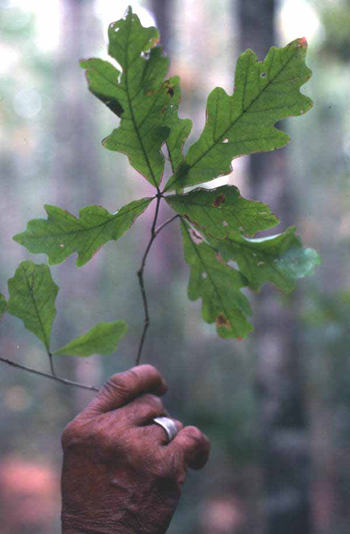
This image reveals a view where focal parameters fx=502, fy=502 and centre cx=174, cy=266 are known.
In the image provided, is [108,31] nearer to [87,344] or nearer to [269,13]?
[87,344]

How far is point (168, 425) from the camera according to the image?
1.20 m

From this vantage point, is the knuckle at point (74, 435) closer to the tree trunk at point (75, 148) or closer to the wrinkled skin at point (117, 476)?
the wrinkled skin at point (117, 476)

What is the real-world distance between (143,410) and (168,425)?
0.07m

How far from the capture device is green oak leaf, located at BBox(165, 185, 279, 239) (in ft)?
3.34

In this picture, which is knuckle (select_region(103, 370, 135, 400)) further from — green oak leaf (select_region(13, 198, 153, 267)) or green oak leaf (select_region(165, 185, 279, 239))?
green oak leaf (select_region(165, 185, 279, 239))

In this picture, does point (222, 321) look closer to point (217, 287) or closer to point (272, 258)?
point (217, 287)

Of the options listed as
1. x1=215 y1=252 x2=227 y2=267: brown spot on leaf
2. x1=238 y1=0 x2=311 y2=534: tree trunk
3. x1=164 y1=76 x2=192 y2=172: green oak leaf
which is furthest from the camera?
x1=238 y1=0 x2=311 y2=534: tree trunk

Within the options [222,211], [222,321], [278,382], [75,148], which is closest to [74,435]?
[222,321]

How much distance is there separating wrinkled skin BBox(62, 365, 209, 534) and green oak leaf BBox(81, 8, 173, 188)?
21.9 inches

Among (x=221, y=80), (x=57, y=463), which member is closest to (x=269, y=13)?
(x=57, y=463)

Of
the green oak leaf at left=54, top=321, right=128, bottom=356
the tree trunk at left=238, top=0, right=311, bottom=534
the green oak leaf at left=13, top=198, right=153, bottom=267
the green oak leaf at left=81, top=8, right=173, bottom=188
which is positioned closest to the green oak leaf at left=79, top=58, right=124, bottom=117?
the green oak leaf at left=81, top=8, right=173, bottom=188

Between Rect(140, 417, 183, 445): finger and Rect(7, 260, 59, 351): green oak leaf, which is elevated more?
Rect(7, 260, 59, 351): green oak leaf

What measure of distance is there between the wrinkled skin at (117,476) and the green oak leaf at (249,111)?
55cm

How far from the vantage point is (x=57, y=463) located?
805 cm
